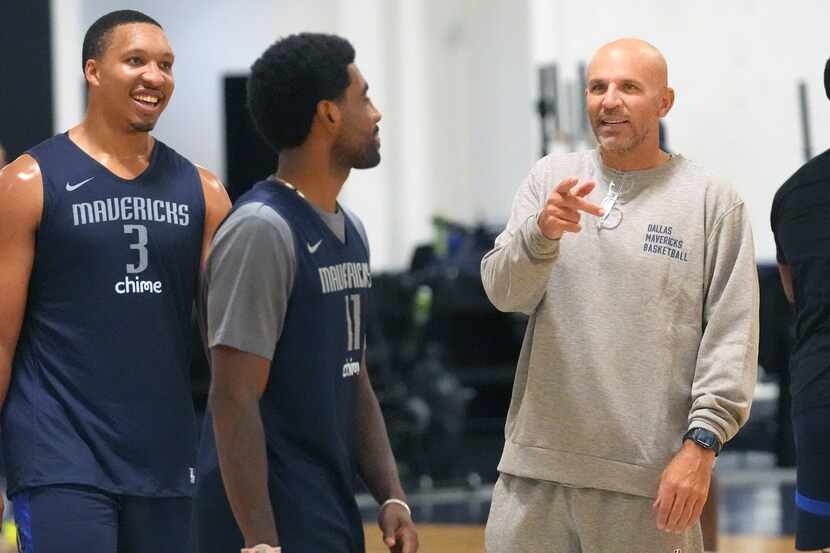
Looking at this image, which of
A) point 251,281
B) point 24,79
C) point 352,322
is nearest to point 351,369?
point 352,322

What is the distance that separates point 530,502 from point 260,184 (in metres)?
0.90

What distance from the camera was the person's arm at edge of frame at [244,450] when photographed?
8.09 ft

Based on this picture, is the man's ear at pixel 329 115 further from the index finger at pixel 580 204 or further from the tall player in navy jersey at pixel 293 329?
the index finger at pixel 580 204

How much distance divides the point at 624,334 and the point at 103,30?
1439 mm

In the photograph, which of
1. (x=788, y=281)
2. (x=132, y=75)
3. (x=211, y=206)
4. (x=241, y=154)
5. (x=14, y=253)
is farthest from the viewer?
(x=241, y=154)

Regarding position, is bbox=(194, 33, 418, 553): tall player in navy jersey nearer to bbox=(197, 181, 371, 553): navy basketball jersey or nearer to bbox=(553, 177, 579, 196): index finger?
bbox=(197, 181, 371, 553): navy basketball jersey

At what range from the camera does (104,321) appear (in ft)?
10.9

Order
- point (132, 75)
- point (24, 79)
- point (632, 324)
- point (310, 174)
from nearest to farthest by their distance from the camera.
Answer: point (310, 174)
point (632, 324)
point (132, 75)
point (24, 79)

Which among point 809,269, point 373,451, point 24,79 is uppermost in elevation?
point 24,79

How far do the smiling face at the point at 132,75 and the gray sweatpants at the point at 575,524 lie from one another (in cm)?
122

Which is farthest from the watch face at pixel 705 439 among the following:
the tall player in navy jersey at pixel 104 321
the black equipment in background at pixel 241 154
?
the black equipment in background at pixel 241 154

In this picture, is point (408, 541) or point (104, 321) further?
point (104, 321)

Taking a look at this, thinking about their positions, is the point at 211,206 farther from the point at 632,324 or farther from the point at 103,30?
the point at 632,324

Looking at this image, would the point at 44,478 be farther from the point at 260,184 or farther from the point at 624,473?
the point at 624,473
